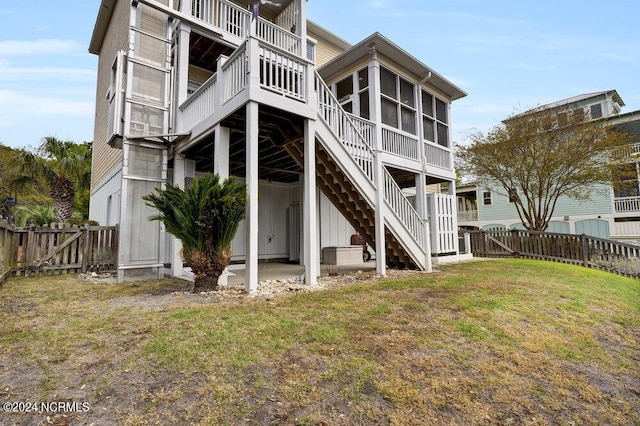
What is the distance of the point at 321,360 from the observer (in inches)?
107

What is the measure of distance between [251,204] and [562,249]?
39.6ft

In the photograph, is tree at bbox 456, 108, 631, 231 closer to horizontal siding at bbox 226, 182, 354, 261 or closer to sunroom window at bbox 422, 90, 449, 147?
sunroom window at bbox 422, 90, 449, 147

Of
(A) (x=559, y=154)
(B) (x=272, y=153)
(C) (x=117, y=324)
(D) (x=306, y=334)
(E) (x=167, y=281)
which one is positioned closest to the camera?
(D) (x=306, y=334)

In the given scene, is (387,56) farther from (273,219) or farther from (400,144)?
(273,219)

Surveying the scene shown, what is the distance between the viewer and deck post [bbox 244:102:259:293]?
203 inches

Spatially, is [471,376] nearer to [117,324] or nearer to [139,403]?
[139,403]

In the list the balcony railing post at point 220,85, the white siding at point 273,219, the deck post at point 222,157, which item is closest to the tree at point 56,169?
the white siding at point 273,219

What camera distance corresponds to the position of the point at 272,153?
8.47m

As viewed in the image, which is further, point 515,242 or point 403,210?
point 515,242

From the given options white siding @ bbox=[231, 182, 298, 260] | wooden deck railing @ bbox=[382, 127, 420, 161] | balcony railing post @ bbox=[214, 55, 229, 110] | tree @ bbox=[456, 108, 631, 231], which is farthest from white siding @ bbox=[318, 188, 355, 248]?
tree @ bbox=[456, 108, 631, 231]

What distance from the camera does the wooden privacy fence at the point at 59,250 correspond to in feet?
24.7

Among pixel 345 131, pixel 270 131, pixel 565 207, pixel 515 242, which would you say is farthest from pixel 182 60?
pixel 565 207

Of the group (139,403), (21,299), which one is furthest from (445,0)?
(21,299)

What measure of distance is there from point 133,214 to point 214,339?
568 cm
